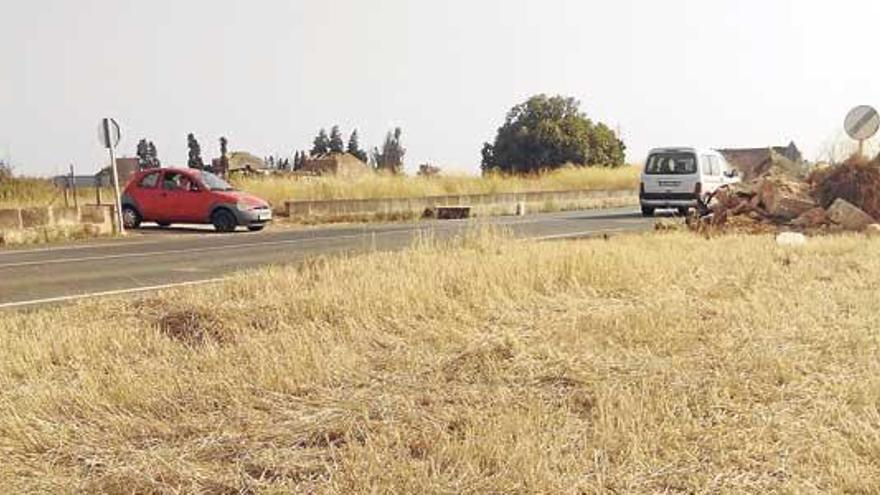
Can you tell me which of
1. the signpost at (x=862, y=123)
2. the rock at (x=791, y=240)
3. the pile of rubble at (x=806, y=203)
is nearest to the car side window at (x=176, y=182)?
the pile of rubble at (x=806, y=203)

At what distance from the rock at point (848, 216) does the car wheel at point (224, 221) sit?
46.2ft

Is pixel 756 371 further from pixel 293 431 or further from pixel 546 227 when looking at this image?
pixel 546 227

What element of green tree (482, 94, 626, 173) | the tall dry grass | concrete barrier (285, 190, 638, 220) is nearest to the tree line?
green tree (482, 94, 626, 173)

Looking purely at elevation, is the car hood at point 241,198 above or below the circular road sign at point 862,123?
below

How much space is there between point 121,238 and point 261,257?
259 inches

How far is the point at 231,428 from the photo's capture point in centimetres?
356

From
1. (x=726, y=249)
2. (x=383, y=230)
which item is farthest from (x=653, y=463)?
(x=383, y=230)

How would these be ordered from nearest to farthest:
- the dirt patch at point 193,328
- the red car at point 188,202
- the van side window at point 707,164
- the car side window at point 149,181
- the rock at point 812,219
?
1. the dirt patch at point 193,328
2. the rock at point 812,219
3. the red car at point 188,202
4. the car side window at point 149,181
5. the van side window at point 707,164

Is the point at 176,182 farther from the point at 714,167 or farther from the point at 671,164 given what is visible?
the point at 714,167

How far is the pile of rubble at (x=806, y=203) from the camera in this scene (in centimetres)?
1359

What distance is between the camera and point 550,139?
152 feet

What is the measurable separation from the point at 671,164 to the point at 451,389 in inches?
687

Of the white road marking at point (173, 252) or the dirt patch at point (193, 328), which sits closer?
the dirt patch at point (193, 328)

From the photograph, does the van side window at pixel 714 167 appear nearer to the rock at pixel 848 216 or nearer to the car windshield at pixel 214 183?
the rock at pixel 848 216
